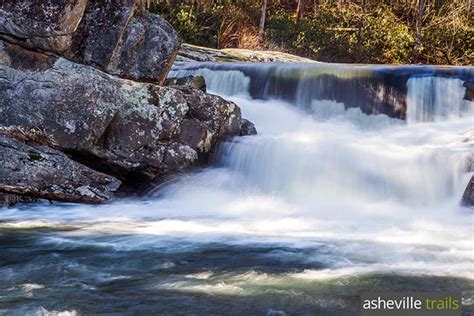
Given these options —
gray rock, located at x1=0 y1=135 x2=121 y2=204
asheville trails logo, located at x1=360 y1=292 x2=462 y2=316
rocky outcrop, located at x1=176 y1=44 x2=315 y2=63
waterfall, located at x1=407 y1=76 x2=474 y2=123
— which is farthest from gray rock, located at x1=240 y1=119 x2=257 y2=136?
asheville trails logo, located at x1=360 y1=292 x2=462 y2=316

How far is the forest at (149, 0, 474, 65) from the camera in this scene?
24.5 m

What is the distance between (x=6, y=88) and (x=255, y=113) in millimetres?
5592

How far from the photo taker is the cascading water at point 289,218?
511 centimetres

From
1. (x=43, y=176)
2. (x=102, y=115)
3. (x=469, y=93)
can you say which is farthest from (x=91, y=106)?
(x=469, y=93)

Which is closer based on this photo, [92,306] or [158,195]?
[92,306]

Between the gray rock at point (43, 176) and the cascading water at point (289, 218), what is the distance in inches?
11.5

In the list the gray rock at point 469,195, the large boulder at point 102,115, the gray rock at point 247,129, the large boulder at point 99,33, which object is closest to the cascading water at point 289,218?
the gray rock at point 469,195

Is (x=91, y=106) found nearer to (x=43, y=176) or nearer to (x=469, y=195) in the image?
(x=43, y=176)

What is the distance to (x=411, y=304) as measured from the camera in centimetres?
452

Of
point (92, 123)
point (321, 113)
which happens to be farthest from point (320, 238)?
point (321, 113)

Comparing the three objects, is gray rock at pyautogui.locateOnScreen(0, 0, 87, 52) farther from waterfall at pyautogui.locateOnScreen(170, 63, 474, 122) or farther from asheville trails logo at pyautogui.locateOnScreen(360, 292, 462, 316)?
asheville trails logo at pyautogui.locateOnScreen(360, 292, 462, 316)

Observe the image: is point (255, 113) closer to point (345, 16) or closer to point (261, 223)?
point (261, 223)

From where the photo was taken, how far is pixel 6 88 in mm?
9656

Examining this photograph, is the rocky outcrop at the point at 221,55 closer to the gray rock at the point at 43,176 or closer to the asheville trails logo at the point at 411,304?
the gray rock at the point at 43,176
